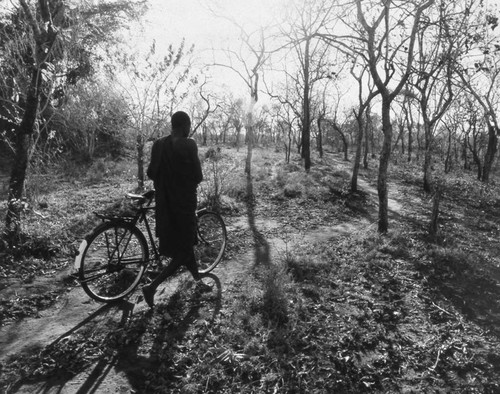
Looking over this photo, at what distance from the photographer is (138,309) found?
3646 mm

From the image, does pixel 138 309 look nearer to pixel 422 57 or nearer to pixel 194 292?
pixel 194 292

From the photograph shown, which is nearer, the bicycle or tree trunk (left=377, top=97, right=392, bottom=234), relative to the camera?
the bicycle

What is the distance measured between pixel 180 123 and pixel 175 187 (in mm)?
681

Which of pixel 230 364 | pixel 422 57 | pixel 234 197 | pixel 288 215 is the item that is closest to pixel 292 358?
pixel 230 364

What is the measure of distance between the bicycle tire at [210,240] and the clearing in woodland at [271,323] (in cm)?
21

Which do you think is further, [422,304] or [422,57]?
[422,57]

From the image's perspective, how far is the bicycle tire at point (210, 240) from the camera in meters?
4.79

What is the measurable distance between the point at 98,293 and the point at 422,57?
47.9 feet

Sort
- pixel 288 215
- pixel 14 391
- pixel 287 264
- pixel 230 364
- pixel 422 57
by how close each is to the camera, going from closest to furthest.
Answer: pixel 14 391, pixel 230 364, pixel 287 264, pixel 288 215, pixel 422 57

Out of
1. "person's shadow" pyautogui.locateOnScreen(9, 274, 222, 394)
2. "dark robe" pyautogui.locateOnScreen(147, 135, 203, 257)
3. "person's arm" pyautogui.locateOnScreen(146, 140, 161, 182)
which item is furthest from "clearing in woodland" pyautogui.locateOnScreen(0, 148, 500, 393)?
"person's arm" pyautogui.locateOnScreen(146, 140, 161, 182)

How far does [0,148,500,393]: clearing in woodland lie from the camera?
274 cm

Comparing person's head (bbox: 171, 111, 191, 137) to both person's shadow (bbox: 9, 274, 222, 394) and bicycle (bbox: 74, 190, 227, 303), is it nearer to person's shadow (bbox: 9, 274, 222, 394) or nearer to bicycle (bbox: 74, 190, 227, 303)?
bicycle (bbox: 74, 190, 227, 303)

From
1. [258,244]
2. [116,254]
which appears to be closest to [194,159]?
[116,254]

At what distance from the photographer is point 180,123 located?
349 cm
